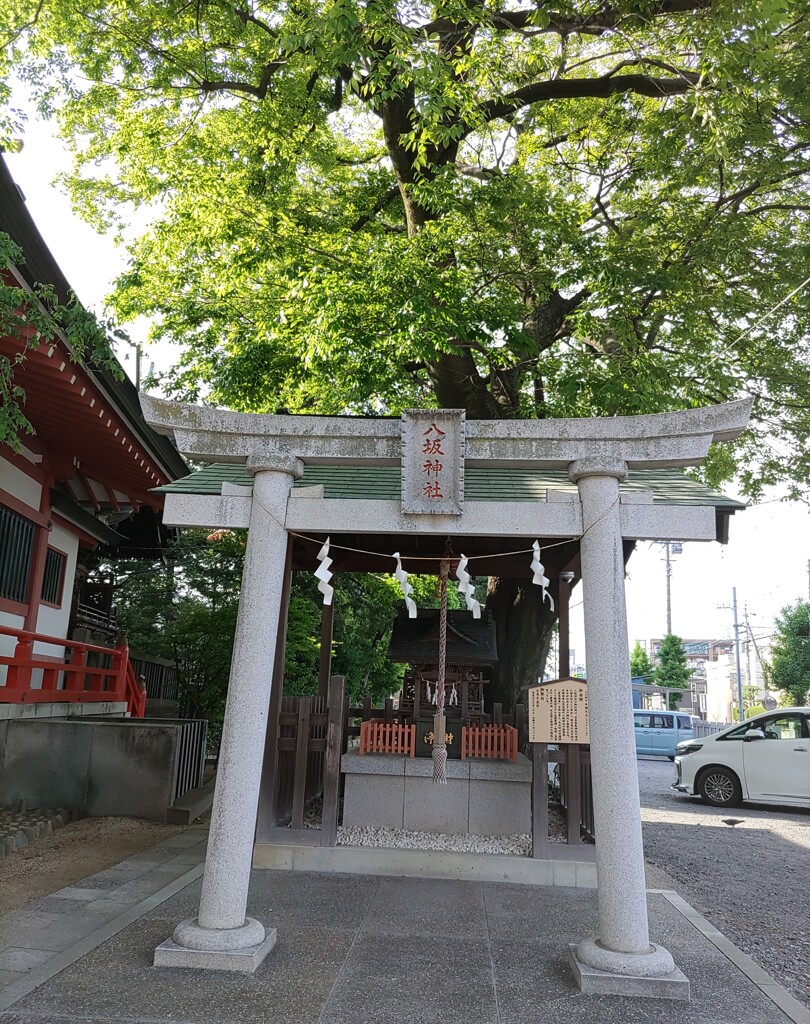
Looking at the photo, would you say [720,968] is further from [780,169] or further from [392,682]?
[392,682]

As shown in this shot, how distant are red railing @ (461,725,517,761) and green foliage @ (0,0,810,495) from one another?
4.85 meters

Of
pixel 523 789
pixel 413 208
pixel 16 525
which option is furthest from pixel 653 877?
pixel 413 208

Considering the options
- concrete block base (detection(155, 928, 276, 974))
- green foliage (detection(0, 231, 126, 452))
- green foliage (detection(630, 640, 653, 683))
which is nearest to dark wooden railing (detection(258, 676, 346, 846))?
concrete block base (detection(155, 928, 276, 974))

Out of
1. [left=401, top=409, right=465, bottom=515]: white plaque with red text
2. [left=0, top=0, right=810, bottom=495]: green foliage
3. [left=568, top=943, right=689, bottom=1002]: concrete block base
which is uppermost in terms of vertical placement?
[left=0, top=0, right=810, bottom=495]: green foliage

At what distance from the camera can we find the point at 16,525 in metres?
9.90

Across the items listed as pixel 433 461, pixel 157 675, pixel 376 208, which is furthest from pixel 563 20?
pixel 157 675

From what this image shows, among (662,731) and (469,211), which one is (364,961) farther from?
(662,731)

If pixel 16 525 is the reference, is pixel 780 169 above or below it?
above

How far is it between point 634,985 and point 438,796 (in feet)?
11.8

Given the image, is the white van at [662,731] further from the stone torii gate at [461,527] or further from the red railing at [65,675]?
the stone torii gate at [461,527]

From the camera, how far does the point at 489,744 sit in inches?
316

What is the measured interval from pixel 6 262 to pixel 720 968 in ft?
22.6

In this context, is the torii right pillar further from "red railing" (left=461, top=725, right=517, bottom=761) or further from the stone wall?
the stone wall

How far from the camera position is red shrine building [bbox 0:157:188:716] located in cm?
676
